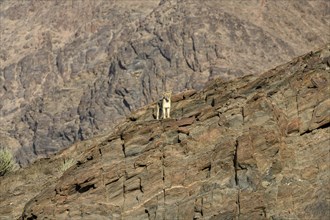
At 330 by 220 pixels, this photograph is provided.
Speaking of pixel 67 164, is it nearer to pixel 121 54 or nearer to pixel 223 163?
pixel 223 163

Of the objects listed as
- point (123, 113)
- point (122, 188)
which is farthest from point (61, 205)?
point (123, 113)

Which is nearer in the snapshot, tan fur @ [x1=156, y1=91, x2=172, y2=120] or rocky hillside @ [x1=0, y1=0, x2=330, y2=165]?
tan fur @ [x1=156, y1=91, x2=172, y2=120]

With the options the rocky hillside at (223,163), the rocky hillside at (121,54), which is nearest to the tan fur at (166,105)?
the rocky hillside at (223,163)

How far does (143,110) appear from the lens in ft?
137

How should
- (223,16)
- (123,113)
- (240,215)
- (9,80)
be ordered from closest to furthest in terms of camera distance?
(240,215), (123,113), (223,16), (9,80)

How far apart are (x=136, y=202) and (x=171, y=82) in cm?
8436

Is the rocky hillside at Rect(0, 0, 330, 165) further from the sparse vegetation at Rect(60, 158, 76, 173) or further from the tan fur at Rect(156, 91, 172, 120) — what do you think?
the tan fur at Rect(156, 91, 172, 120)

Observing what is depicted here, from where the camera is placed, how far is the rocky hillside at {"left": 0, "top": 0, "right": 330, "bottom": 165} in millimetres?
117938

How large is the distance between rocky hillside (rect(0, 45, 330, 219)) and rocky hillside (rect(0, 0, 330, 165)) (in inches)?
2813

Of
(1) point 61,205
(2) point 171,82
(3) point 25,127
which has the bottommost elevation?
(3) point 25,127

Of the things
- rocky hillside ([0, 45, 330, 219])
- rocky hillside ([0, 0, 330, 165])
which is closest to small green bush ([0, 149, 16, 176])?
rocky hillside ([0, 45, 330, 219])

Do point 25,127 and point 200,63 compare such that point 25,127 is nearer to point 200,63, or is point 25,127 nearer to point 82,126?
point 82,126

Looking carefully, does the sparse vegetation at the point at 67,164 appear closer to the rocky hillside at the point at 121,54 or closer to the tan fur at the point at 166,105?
the tan fur at the point at 166,105

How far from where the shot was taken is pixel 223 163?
1313 inches
